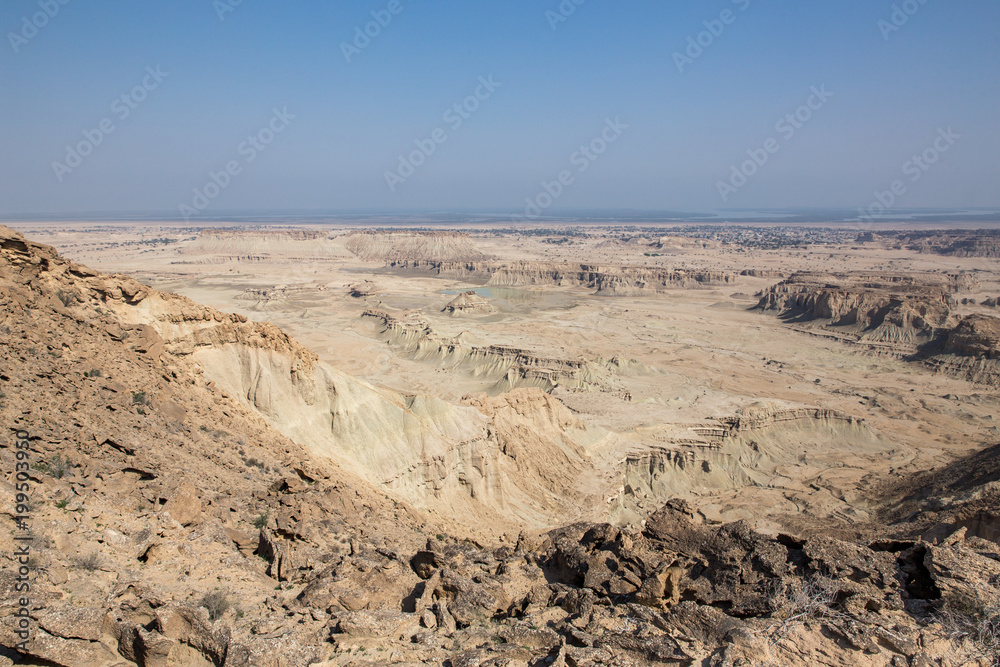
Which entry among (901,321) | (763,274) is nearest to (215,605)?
(901,321)

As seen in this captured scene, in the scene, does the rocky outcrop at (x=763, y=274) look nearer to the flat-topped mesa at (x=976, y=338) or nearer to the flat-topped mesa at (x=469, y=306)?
the flat-topped mesa at (x=976, y=338)

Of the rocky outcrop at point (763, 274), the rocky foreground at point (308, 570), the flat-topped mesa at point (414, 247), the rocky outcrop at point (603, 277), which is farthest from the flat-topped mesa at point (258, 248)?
the rocky foreground at point (308, 570)

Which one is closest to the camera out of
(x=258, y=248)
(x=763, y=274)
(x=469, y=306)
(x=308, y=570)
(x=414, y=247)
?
(x=308, y=570)

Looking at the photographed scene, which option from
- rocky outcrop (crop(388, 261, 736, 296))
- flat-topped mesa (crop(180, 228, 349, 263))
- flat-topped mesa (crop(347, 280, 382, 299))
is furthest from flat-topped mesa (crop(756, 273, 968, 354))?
flat-topped mesa (crop(180, 228, 349, 263))

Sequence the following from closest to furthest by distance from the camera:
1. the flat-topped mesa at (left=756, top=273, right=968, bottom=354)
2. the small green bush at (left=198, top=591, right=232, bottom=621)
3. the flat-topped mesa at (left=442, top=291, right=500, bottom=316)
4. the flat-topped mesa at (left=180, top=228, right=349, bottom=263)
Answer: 1. the small green bush at (left=198, top=591, right=232, bottom=621)
2. the flat-topped mesa at (left=756, top=273, right=968, bottom=354)
3. the flat-topped mesa at (left=442, top=291, right=500, bottom=316)
4. the flat-topped mesa at (left=180, top=228, right=349, bottom=263)

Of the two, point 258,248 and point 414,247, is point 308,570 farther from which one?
point 258,248

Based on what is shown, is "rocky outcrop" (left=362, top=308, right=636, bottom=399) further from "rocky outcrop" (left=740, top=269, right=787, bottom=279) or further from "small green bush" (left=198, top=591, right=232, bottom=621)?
"rocky outcrop" (left=740, top=269, right=787, bottom=279)
